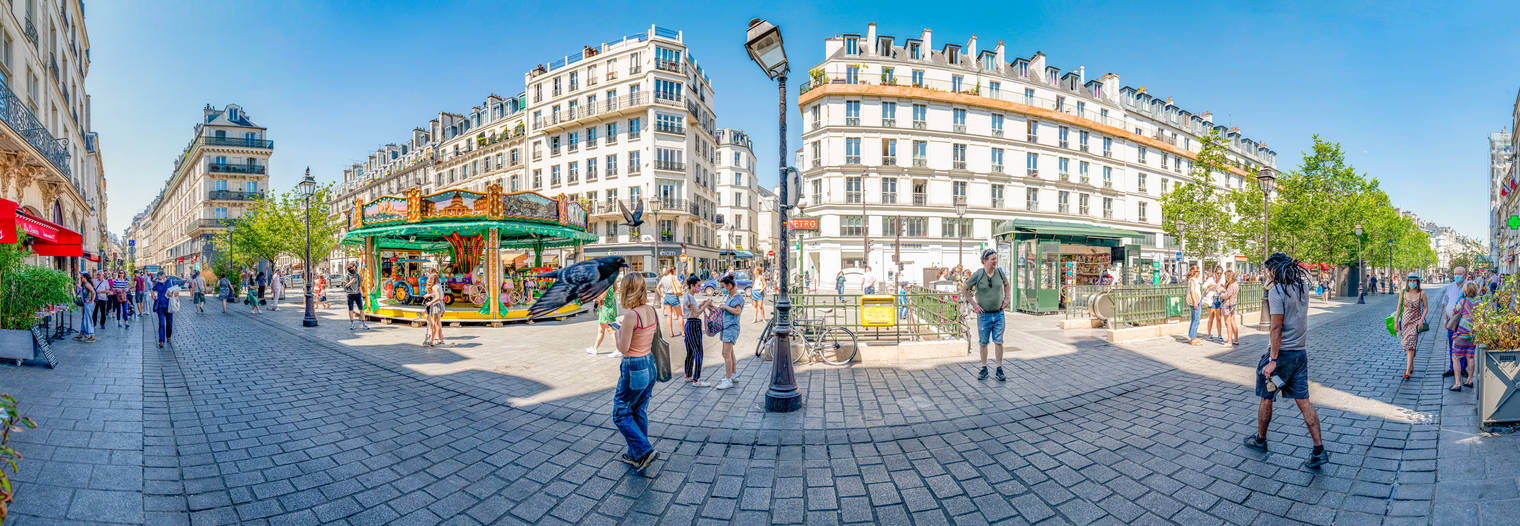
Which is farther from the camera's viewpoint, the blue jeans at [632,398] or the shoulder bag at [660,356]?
the shoulder bag at [660,356]

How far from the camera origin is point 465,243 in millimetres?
17906

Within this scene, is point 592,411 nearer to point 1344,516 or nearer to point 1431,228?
point 1344,516

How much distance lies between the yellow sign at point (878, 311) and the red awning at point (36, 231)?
11983 mm

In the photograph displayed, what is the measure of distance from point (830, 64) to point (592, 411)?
34.9 meters

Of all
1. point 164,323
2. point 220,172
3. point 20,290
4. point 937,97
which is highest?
point 937,97

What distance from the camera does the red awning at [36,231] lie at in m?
7.33

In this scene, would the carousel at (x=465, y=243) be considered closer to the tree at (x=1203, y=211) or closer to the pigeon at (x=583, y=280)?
the pigeon at (x=583, y=280)

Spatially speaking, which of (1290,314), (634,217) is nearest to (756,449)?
(1290,314)

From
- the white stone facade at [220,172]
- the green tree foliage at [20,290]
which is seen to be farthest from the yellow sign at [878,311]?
the white stone facade at [220,172]

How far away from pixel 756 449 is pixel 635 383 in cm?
126

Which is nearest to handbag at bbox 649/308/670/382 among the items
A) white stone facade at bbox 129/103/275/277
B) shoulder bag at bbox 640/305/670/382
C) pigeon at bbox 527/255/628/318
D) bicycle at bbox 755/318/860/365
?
shoulder bag at bbox 640/305/670/382

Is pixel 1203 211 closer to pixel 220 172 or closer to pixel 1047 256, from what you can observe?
pixel 1047 256

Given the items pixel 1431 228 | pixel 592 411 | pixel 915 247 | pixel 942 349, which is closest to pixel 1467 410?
pixel 942 349

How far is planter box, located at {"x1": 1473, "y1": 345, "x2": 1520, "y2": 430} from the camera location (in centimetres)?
411
